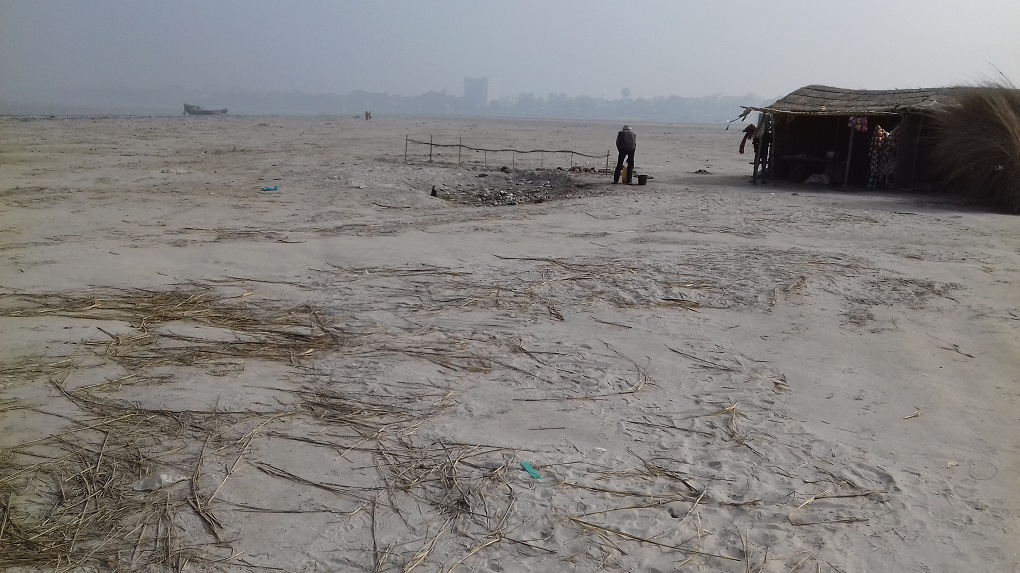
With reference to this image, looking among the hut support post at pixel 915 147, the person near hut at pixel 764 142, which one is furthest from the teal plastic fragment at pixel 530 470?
the hut support post at pixel 915 147

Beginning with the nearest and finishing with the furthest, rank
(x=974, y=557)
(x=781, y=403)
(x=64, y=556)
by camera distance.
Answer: (x=64, y=556), (x=974, y=557), (x=781, y=403)

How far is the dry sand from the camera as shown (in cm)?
320

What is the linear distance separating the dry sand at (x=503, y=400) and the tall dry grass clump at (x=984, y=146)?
12.2 feet

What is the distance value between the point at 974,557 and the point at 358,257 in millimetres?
6446

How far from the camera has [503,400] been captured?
457cm

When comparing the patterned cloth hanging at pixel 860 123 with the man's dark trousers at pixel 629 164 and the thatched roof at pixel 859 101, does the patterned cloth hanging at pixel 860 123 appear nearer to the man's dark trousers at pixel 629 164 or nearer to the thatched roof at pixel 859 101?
the thatched roof at pixel 859 101

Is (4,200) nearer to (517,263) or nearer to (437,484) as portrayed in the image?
(517,263)

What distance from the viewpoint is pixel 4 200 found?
451 inches

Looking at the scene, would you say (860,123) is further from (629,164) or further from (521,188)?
(521,188)

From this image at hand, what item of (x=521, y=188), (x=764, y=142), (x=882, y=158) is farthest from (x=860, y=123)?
(x=521, y=188)

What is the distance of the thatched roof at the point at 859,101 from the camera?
588 inches

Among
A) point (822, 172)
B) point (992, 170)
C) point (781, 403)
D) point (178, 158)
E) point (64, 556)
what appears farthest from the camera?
point (178, 158)

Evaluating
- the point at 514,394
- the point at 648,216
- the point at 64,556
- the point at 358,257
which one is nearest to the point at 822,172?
the point at 648,216

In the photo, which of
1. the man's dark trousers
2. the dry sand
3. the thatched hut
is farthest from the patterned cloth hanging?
the dry sand
